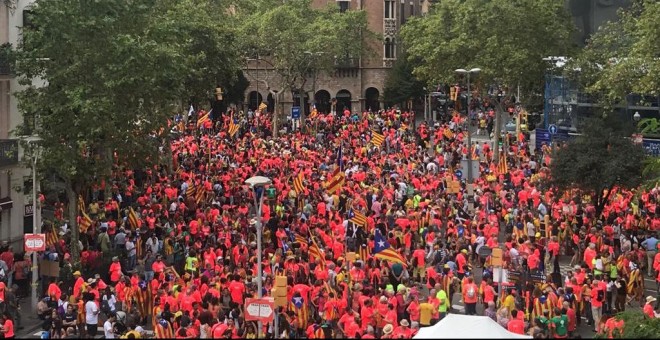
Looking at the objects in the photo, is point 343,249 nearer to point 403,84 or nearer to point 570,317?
point 570,317

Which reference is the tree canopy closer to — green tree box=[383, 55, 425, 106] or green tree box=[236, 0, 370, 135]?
green tree box=[236, 0, 370, 135]

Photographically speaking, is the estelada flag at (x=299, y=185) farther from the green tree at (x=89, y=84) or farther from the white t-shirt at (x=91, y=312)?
the white t-shirt at (x=91, y=312)

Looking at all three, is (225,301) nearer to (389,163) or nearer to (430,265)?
(430,265)

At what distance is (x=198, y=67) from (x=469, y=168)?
14.8m

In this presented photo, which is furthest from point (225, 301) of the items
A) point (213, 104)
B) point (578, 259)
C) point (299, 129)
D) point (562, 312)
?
point (213, 104)

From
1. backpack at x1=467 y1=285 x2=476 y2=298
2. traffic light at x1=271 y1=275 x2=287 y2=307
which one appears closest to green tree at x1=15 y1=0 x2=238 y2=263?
traffic light at x1=271 y1=275 x2=287 y2=307

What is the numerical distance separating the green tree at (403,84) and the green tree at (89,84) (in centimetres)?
4826

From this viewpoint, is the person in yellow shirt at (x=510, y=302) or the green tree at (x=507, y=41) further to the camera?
the green tree at (x=507, y=41)

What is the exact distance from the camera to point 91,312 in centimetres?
2288

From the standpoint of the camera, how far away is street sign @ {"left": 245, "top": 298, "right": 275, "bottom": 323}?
2078 cm

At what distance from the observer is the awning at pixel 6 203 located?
112 ft

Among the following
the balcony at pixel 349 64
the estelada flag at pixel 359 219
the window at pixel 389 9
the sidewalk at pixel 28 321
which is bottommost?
the sidewalk at pixel 28 321

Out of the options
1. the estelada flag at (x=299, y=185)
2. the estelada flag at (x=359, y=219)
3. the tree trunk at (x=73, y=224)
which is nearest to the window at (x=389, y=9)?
the estelada flag at (x=299, y=185)

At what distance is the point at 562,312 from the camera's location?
71.4ft
